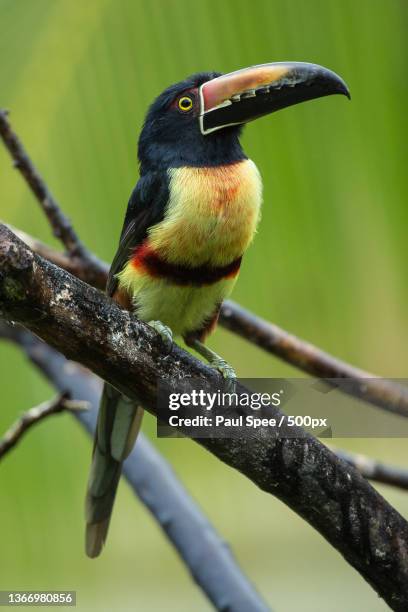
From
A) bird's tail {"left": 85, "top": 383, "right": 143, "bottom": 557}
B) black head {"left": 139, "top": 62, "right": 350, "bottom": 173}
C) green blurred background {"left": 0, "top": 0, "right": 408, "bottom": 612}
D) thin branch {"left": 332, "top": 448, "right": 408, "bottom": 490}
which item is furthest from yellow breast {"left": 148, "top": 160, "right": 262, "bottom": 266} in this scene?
thin branch {"left": 332, "top": 448, "right": 408, "bottom": 490}

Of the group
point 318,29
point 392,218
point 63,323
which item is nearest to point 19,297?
point 63,323

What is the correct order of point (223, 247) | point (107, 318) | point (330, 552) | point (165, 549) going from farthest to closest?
point (330, 552) < point (165, 549) < point (223, 247) < point (107, 318)

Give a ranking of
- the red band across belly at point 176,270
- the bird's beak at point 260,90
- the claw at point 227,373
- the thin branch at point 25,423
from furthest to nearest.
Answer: the red band across belly at point 176,270
the bird's beak at point 260,90
the thin branch at point 25,423
the claw at point 227,373

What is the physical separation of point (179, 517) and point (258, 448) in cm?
108

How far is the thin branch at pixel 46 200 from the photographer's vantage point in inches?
122

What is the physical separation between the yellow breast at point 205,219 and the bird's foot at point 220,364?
0.34m

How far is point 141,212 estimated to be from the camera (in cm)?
314

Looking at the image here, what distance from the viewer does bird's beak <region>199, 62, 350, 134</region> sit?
295cm

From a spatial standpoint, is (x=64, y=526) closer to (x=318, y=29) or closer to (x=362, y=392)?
(x=362, y=392)

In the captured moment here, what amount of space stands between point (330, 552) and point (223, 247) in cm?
352

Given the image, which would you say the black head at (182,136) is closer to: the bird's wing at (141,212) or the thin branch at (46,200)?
the bird's wing at (141,212)

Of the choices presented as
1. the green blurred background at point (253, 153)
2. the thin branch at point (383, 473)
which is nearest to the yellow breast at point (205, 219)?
the green blurred background at point (253, 153)

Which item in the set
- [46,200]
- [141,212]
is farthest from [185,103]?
[46,200]

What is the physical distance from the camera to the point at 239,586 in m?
3.12
